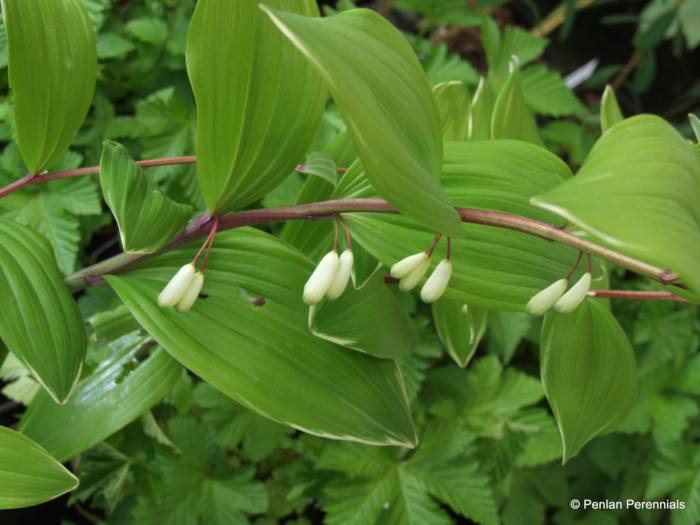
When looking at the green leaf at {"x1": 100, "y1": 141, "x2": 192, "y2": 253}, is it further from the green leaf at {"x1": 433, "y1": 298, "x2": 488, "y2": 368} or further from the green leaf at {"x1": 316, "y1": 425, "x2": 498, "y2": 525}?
the green leaf at {"x1": 316, "y1": 425, "x2": 498, "y2": 525}

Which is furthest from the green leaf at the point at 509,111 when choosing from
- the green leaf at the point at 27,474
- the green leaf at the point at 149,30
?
the green leaf at the point at 149,30

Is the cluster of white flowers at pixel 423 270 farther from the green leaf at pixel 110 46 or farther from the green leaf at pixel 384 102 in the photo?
the green leaf at pixel 110 46

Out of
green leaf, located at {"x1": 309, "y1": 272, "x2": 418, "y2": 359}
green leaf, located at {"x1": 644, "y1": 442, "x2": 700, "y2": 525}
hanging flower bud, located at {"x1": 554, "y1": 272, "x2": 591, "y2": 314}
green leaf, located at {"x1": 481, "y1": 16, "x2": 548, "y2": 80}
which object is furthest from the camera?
green leaf, located at {"x1": 481, "y1": 16, "x2": 548, "y2": 80}

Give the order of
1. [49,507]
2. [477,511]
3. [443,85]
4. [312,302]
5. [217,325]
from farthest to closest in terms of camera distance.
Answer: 1. [49,507]
2. [477,511]
3. [443,85]
4. [217,325]
5. [312,302]

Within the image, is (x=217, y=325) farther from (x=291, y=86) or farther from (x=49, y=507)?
(x=49, y=507)

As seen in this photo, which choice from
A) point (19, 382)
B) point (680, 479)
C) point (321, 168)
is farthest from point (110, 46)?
point (680, 479)

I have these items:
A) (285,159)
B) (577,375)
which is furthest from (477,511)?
(285,159)

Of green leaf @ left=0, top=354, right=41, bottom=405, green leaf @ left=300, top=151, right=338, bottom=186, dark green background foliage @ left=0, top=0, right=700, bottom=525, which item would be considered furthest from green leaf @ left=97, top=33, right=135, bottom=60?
green leaf @ left=300, top=151, right=338, bottom=186
